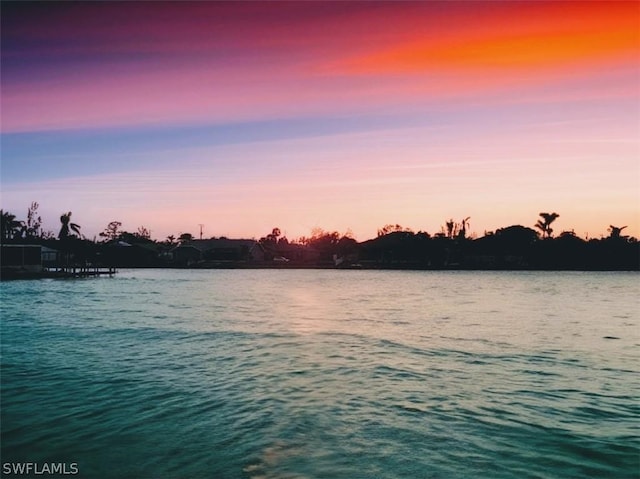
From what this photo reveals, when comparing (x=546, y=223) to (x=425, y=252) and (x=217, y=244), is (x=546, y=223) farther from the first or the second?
(x=217, y=244)

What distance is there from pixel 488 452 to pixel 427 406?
2695 mm

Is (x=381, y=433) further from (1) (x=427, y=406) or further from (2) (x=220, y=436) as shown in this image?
(2) (x=220, y=436)

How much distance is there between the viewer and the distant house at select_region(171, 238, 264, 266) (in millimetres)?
111625

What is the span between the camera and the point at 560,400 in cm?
1187

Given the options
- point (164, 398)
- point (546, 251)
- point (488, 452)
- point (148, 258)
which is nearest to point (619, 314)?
point (488, 452)

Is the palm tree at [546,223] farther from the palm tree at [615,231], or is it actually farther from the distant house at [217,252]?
the distant house at [217,252]

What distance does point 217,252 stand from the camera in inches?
4469

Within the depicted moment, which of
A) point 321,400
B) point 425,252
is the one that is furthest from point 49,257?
point 321,400

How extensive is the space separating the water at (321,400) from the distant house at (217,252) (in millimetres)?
86929

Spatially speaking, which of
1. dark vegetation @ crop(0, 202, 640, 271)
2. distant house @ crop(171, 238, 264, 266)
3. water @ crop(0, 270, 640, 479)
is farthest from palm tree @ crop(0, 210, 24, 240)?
water @ crop(0, 270, 640, 479)

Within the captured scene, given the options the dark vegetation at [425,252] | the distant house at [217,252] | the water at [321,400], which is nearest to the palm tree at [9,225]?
the dark vegetation at [425,252]

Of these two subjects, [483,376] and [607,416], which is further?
[483,376]

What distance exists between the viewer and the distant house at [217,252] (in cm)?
11162

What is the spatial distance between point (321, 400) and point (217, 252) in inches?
4103
